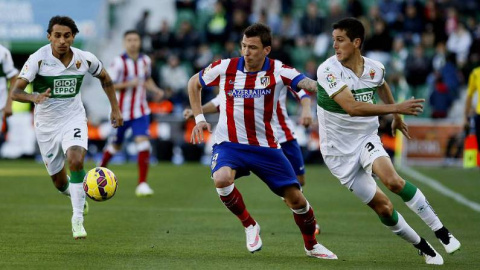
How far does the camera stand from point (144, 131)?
15.4 m

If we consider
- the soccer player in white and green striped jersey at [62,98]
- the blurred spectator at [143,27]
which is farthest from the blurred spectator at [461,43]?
the soccer player in white and green striped jersey at [62,98]

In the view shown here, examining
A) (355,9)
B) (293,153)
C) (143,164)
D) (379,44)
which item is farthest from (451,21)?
(293,153)

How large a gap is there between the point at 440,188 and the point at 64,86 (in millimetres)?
9157

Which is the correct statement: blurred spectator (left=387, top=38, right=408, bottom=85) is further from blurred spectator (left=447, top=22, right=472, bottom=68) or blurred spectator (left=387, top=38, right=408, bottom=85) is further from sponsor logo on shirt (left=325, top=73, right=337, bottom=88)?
sponsor logo on shirt (left=325, top=73, right=337, bottom=88)

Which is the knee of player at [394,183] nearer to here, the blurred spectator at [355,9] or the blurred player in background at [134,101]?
the blurred player in background at [134,101]

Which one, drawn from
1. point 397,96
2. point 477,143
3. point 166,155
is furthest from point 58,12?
point 477,143

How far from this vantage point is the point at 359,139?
28.8 feet

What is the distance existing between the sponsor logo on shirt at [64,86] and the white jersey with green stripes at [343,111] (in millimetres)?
2912

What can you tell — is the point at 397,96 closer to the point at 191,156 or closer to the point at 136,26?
the point at 191,156

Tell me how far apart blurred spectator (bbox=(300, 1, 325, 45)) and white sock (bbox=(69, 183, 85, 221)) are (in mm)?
17830

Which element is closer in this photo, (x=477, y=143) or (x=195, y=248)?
(x=195, y=248)

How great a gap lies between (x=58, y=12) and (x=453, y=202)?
1826cm

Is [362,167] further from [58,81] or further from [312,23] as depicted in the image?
[312,23]

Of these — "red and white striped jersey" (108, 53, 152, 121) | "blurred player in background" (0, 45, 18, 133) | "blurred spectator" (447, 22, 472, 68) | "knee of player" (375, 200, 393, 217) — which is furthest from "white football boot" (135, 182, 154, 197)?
"blurred spectator" (447, 22, 472, 68)
